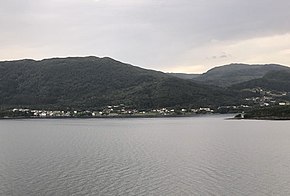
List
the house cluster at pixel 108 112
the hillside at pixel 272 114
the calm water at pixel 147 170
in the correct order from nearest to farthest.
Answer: the calm water at pixel 147 170, the hillside at pixel 272 114, the house cluster at pixel 108 112

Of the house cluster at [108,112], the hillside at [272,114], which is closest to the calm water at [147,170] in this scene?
the hillside at [272,114]

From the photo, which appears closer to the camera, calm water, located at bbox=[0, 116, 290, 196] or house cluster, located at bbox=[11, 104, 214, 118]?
calm water, located at bbox=[0, 116, 290, 196]

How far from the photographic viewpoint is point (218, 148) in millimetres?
45594

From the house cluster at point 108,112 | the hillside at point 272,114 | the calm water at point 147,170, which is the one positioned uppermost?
the house cluster at point 108,112

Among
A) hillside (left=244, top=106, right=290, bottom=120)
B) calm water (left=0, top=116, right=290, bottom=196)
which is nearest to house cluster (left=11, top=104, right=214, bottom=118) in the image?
hillside (left=244, top=106, right=290, bottom=120)

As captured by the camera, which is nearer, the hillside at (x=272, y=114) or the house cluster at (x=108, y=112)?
the hillside at (x=272, y=114)

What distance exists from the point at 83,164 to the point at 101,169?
3260 mm

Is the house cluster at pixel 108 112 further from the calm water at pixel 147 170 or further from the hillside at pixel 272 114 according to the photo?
the calm water at pixel 147 170

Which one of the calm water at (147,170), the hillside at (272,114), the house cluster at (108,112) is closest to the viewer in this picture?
the calm water at (147,170)

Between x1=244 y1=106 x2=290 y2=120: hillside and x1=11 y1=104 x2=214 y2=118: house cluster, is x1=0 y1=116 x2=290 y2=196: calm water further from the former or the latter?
x1=11 y1=104 x2=214 y2=118: house cluster

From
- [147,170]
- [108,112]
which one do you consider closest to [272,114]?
[108,112]

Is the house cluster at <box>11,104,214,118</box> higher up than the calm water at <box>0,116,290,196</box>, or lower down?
higher up

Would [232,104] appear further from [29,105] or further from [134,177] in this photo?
[134,177]

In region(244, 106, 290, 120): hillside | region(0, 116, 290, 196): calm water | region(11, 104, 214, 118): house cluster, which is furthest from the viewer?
region(11, 104, 214, 118): house cluster
